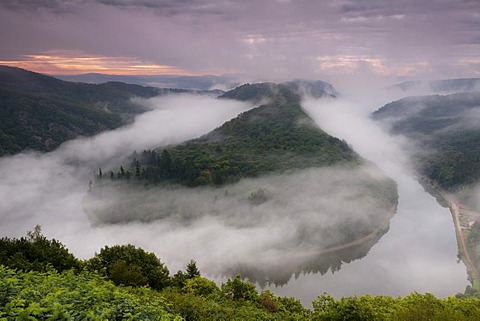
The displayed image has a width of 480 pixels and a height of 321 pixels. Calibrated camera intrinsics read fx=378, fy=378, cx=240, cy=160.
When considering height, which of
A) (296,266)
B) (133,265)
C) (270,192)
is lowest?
(296,266)

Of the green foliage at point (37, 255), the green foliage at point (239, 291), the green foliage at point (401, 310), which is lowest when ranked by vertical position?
the green foliage at point (239, 291)

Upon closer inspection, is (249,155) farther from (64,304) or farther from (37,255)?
(64,304)

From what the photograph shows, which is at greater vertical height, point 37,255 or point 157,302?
point 157,302

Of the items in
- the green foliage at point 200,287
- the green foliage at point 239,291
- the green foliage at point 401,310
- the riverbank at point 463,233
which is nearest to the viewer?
the green foliage at point 401,310

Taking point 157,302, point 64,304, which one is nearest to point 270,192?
point 157,302

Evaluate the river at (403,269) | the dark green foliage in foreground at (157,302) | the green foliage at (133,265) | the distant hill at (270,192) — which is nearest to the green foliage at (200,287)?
the dark green foliage in foreground at (157,302)

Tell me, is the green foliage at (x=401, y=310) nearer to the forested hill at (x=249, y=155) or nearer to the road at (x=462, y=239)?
the road at (x=462, y=239)
